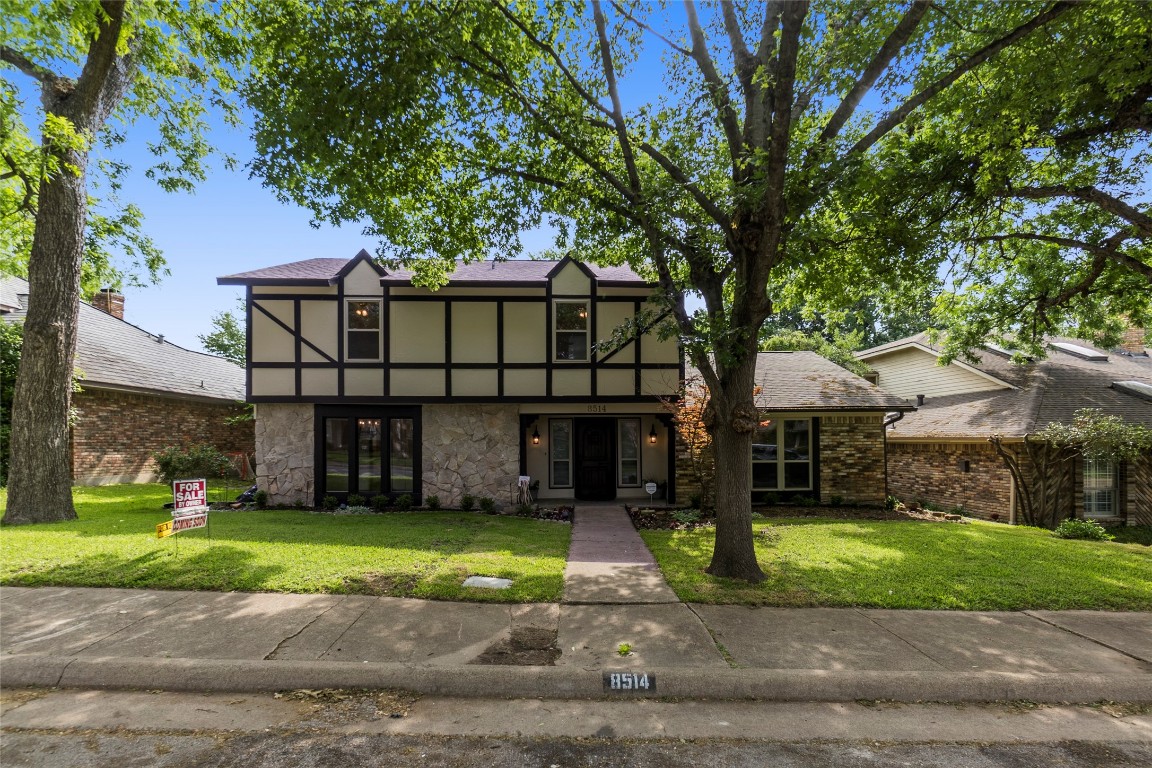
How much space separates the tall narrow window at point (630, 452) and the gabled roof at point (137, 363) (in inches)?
523

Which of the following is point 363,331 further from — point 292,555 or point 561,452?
point 292,555

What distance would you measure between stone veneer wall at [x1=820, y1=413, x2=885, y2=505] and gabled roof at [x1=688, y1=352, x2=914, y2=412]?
1.45ft

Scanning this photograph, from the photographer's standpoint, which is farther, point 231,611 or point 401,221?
point 401,221

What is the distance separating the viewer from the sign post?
6.26 metres

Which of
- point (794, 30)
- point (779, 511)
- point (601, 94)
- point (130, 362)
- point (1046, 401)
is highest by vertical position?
point (601, 94)

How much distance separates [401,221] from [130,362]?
1260cm

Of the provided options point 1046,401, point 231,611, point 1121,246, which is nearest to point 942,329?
point 1046,401

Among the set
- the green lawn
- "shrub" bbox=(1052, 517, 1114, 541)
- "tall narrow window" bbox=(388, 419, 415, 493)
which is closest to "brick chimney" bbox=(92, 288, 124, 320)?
"tall narrow window" bbox=(388, 419, 415, 493)

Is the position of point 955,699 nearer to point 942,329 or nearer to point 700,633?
point 700,633

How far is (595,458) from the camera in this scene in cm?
1348

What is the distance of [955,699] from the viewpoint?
3.95 metres

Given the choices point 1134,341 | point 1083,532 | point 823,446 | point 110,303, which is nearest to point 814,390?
point 823,446

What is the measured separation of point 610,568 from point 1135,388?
659 inches

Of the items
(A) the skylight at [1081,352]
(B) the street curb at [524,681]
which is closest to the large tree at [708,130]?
(B) the street curb at [524,681]
